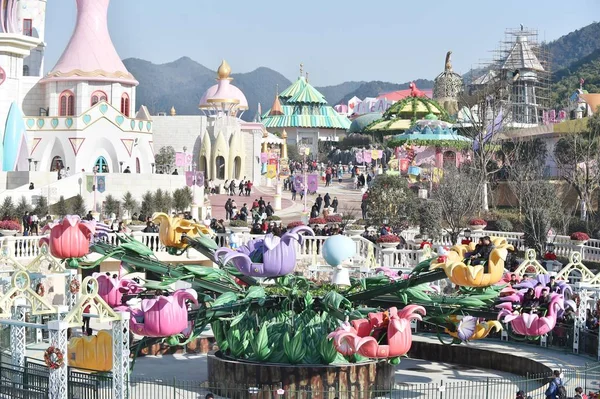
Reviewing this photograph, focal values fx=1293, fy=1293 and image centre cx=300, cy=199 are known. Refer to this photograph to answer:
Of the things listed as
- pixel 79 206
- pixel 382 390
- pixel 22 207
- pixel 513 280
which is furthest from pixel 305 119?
pixel 382 390

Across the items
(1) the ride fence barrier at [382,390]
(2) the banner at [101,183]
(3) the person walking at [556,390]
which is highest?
(2) the banner at [101,183]

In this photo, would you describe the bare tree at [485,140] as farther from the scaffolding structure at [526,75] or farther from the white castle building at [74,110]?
the scaffolding structure at [526,75]

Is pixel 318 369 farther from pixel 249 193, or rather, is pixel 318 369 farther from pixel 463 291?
pixel 249 193

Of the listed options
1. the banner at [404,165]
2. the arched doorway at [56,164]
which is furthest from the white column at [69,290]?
the banner at [404,165]

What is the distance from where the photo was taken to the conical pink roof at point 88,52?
2322 inches

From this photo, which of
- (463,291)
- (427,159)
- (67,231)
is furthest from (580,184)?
(67,231)

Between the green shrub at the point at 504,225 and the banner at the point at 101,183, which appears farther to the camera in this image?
the banner at the point at 101,183

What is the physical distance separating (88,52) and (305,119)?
5920 centimetres

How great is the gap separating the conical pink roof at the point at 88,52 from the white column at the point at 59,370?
131 ft

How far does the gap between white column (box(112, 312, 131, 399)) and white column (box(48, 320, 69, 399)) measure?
865 mm

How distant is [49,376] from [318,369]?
475 cm

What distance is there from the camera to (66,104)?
5928cm

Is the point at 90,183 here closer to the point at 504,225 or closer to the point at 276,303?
the point at 504,225

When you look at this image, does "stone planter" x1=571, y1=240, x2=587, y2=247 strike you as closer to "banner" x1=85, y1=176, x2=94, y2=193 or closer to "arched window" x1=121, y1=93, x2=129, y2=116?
"banner" x1=85, y1=176, x2=94, y2=193
